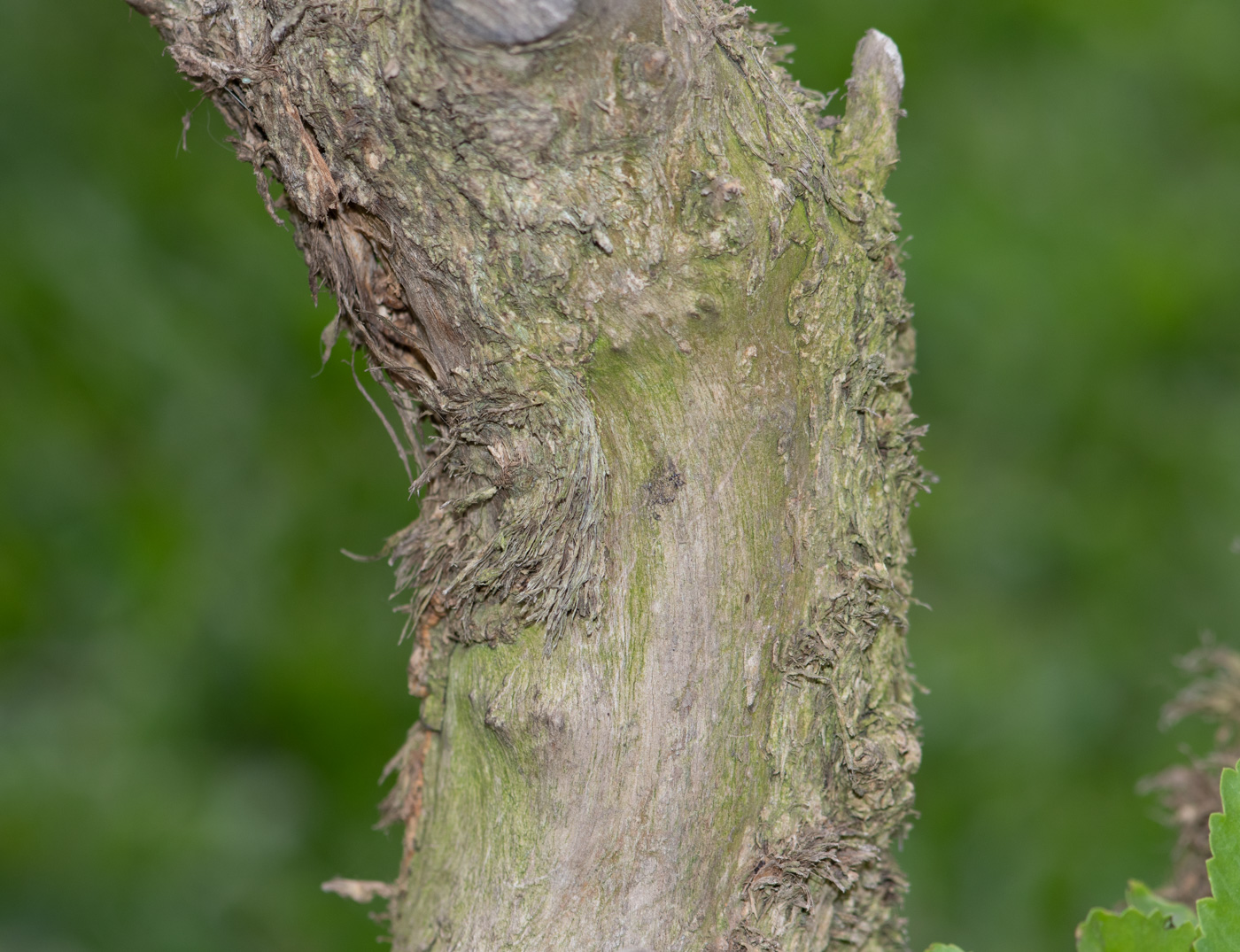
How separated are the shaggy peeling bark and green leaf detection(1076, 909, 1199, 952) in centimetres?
16

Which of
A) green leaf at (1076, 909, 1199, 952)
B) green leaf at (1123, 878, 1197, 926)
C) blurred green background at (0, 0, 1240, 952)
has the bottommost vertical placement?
green leaf at (1076, 909, 1199, 952)

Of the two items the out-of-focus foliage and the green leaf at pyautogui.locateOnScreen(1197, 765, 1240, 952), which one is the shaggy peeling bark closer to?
the green leaf at pyautogui.locateOnScreen(1197, 765, 1240, 952)

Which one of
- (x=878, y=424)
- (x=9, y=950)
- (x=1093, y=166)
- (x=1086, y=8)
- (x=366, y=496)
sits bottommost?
(x=9, y=950)

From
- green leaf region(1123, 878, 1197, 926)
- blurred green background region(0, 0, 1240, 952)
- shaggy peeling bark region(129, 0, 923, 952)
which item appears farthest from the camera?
blurred green background region(0, 0, 1240, 952)

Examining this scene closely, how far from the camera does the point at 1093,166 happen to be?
2.46 metres

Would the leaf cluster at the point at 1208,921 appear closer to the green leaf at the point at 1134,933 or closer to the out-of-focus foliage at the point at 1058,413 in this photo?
the green leaf at the point at 1134,933

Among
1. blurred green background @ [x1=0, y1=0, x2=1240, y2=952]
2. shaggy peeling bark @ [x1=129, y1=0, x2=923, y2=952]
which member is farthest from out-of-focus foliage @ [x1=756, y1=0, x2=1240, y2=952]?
shaggy peeling bark @ [x1=129, y1=0, x2=923, y2=952]

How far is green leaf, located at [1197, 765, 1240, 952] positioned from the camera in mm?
664

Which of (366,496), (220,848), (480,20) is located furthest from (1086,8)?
(220,848)

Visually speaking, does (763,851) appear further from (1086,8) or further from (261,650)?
(1086,8)

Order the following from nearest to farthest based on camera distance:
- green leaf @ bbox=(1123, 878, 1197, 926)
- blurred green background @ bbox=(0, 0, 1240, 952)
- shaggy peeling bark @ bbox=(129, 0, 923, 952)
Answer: shaggy peeling bark @ bbox=(129, 0, 923, 952), green leaf @ bbox=(1123, 878, 1197, 926), blurred green background @ bbox=(0, 0, 1240, 952)

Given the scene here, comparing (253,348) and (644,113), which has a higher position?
(253,348)

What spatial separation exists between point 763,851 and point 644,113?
0.48 meters

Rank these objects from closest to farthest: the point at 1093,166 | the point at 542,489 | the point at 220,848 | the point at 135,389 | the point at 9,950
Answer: the point at 542,489 → the point at 9,950 → the point at 220,848 → the point at 135,389 → the point at 1093,166
